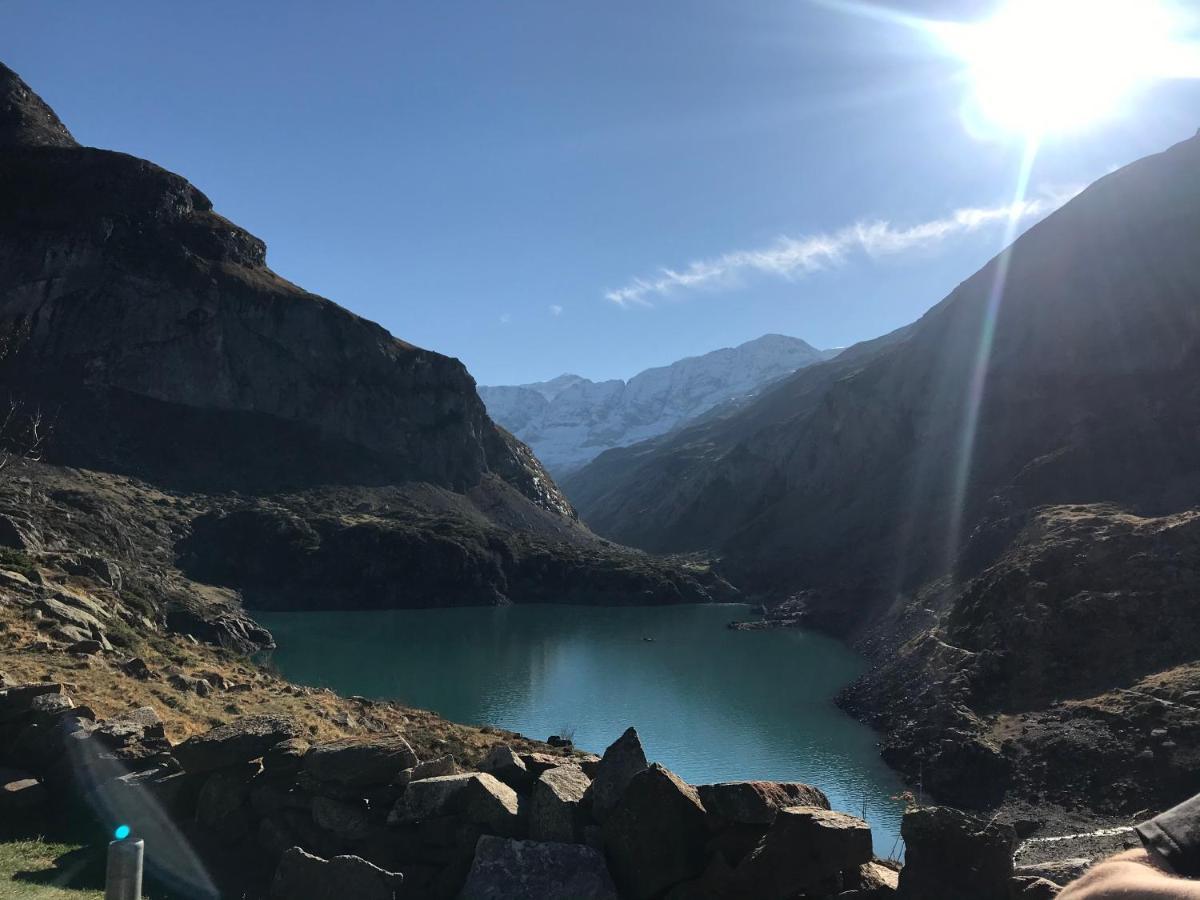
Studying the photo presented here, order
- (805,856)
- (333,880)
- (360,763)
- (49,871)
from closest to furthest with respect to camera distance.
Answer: (805,856) → (333,880) → (49,871) → (360,763)

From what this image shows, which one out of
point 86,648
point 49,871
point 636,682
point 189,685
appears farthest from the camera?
point 636,682

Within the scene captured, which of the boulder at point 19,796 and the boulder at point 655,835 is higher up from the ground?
the boulder at point 655,835

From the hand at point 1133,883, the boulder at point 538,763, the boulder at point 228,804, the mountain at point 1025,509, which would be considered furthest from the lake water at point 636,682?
the hand at point 1133,883

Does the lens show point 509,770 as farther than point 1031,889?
Yes

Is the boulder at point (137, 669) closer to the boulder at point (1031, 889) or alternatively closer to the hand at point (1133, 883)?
the boulder at point (1031, 889)

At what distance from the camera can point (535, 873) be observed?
10.0 meters

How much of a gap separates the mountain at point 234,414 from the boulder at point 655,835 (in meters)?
86.7

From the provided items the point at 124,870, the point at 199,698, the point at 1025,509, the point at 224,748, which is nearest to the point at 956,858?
the point at 124,870

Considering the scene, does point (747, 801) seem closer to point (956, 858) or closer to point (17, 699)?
point (956, 858)

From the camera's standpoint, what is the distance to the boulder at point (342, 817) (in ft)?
36.6

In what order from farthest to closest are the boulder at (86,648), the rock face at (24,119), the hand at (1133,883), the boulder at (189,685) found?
the rock face at (24,119)
the boulder at (189,685)
the boulder at (86,648)
the hand at (1133,883)

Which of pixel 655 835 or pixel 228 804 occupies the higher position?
pixel 655 835

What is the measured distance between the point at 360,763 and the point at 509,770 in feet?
7.10

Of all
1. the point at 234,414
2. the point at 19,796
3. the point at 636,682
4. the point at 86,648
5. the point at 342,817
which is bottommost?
the point at 636,682
